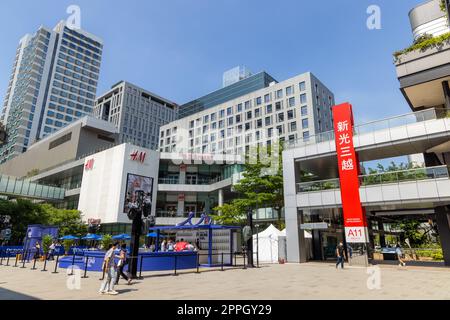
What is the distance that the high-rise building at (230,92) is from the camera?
8056 cm

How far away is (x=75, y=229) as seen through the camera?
42.3m

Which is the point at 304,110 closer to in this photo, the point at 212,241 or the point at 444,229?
the point at 444,229

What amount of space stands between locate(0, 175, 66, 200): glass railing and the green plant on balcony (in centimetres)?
5399

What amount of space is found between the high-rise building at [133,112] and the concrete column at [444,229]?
4243 inches

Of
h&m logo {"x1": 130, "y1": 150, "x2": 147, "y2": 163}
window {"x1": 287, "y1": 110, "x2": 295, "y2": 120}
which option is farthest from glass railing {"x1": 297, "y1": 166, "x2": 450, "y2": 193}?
window {"x1": 287, "y1": 110, "x2": 295, "y2": 120}

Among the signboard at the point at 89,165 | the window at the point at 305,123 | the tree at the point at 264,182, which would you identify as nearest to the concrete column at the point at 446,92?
the tree at the point at 264,182

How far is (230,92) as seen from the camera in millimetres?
88250

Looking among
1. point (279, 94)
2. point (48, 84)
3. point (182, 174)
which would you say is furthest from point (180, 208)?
point (48, 84)

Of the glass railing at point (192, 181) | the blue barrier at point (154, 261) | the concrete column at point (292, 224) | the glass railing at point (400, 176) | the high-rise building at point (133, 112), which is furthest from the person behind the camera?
the high-rise building at point (133, 112)

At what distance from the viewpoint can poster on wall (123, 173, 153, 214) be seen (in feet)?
143

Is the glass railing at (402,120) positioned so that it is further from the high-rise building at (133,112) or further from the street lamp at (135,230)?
the high-rise building at (133,112)

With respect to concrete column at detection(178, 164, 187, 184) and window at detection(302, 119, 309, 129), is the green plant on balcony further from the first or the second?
window at detection(302, 119, 309, 129)
